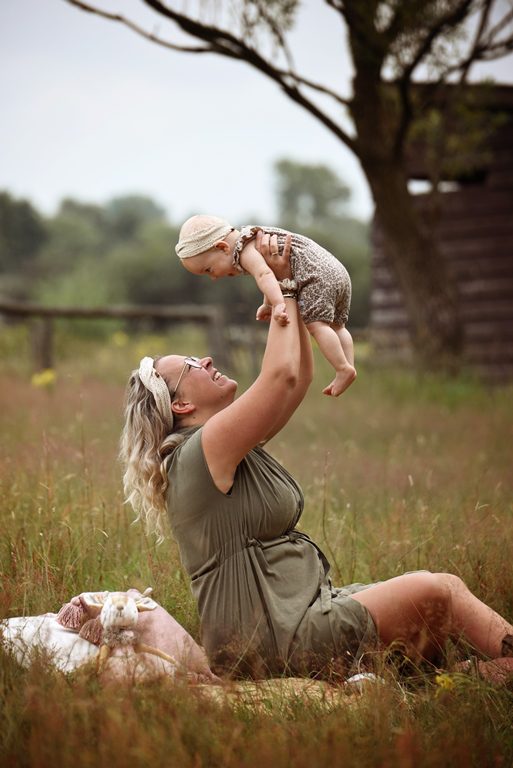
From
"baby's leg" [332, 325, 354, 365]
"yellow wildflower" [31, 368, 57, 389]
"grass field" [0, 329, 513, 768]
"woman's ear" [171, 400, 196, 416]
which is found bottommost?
"grass field" [0, 329, 513, 768]

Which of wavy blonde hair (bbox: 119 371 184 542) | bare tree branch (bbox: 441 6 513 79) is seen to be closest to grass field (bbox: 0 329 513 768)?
wavy blonde hair (bbox: 119 371 184 542)

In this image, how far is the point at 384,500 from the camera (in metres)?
5.25

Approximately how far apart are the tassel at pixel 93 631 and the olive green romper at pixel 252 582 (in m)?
0.35

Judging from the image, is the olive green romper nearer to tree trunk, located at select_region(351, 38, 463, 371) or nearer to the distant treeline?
tree trunk, located at select_region(351, 38, 463, 371)

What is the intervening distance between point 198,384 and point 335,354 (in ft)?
1.69

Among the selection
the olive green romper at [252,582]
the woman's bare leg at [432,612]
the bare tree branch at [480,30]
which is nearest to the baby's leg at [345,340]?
the olive green romper at [252,582]

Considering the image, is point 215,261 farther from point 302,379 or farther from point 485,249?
point 485,249

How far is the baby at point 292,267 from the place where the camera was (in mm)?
3010

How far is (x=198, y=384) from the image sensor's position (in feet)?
10.4

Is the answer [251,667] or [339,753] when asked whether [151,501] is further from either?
[339,753]

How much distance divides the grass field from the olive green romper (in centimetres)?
27

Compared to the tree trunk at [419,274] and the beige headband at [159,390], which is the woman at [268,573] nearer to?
the beige headband at [159,390]

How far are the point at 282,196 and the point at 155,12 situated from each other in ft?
176

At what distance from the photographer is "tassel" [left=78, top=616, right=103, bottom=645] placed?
2945 mm
